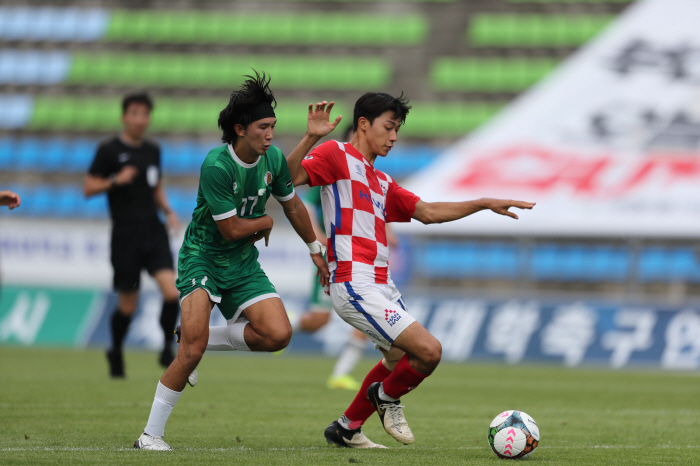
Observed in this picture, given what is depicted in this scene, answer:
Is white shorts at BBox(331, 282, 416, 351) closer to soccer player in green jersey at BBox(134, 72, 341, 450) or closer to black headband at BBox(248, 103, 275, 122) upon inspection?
soccer player in green jersey at BBox(134, 72, 341, 450)

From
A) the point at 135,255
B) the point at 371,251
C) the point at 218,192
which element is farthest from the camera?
the point at 135,255

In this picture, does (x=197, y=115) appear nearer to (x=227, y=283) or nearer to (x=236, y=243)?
(x=236, y=243)

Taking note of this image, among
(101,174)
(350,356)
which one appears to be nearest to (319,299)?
(350,356)

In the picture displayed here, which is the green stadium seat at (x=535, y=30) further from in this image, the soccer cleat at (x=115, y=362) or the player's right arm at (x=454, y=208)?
the player's right arm at (x=454, y=208)

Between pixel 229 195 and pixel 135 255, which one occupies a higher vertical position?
pixel 229 195

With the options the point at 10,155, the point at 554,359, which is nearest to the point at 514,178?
the point at 554,359

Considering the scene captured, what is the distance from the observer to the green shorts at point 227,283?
5527mm

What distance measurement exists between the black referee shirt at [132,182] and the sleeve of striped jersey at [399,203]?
14.0ft

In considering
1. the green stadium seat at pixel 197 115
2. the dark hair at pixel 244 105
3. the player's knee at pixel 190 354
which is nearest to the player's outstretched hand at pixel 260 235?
the dark hair at pixel 244 105

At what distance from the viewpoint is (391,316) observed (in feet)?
18.0

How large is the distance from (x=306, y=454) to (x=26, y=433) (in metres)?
1.82

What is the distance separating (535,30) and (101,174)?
13907 mm

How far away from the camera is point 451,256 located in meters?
19.2

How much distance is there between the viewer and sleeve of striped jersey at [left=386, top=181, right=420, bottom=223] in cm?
595
